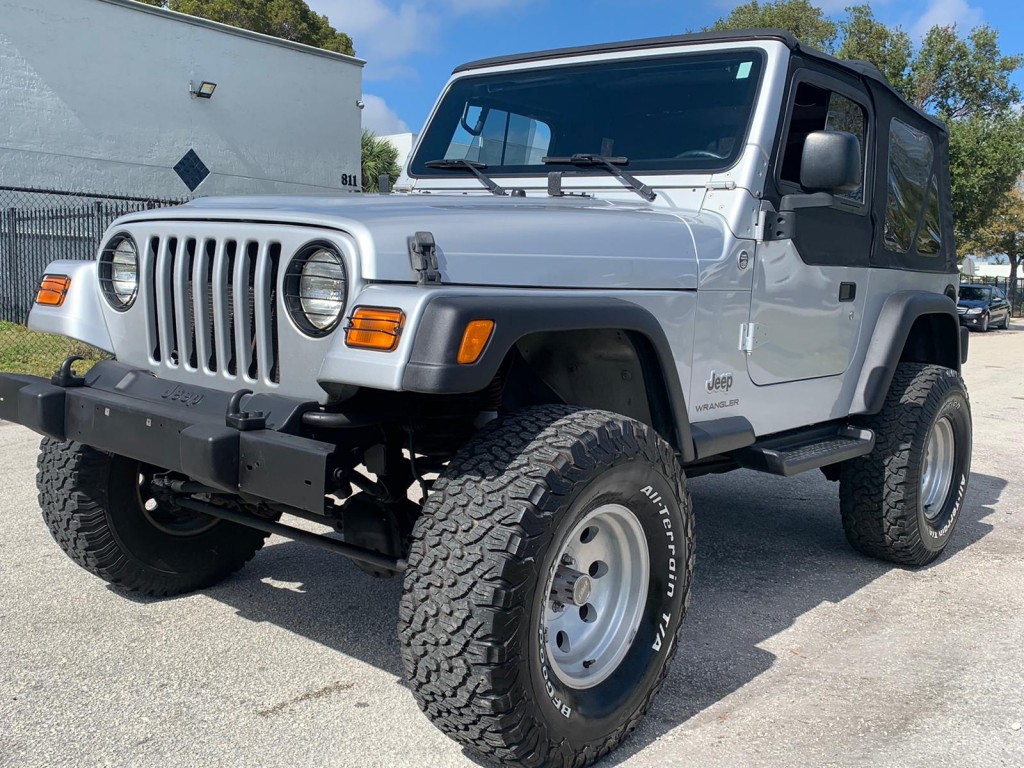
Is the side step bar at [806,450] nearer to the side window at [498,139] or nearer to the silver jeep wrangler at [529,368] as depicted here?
the silver jeep wrangler at [529,368]

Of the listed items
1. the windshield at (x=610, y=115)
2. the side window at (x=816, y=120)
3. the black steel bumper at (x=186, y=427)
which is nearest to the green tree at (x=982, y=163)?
the side window at (x=816, y=120)

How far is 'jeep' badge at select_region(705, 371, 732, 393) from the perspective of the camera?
360 cm

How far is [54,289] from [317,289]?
1.33 m

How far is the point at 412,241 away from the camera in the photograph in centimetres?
265

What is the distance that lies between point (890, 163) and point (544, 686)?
10.9 ft

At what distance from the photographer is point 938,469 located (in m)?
5.19

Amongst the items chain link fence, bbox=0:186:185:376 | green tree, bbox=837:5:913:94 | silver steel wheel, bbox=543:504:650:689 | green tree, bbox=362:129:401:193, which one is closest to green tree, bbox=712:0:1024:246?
green tree, bbox=837:5:913:94

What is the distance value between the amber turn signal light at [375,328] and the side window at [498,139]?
1.86 meters

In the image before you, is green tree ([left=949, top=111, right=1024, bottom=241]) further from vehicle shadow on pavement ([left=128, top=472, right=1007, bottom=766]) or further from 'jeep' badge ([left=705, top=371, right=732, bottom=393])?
'jeep' badge ([left=705, top=371, right=732, bottom=393])

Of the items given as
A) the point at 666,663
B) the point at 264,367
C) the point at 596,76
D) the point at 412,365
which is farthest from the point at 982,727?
the point at 596,76

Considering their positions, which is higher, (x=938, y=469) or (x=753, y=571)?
(x=938, y=469)

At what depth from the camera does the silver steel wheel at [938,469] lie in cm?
511

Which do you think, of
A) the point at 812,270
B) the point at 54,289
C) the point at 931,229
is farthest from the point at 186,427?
the point at 931,229

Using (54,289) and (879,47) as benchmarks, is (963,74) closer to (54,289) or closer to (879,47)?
(879,47)
